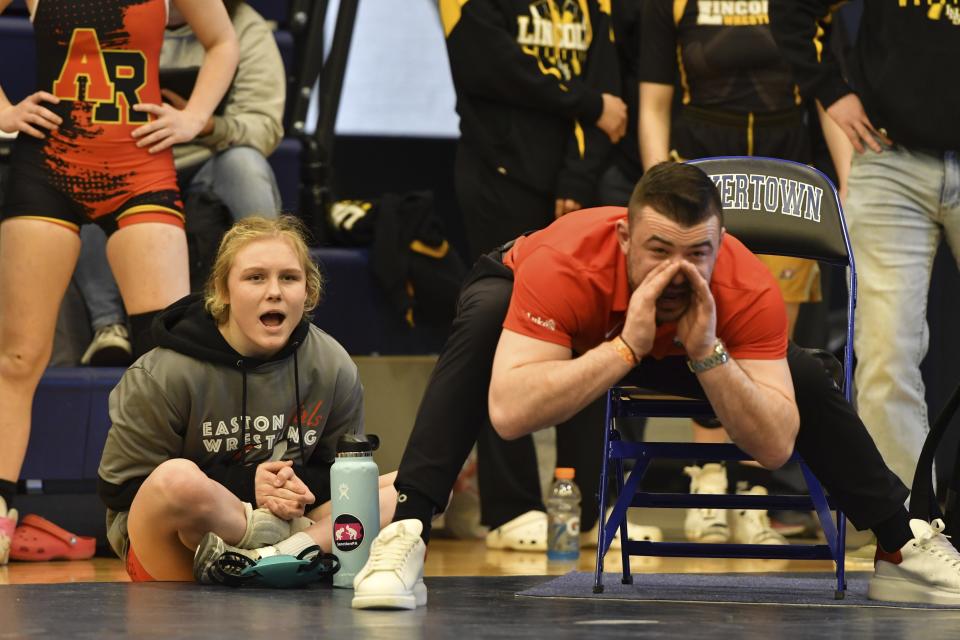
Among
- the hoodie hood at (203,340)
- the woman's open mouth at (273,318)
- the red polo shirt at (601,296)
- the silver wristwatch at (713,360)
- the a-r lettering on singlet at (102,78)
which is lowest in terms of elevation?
the hoodie hood at (203,340)

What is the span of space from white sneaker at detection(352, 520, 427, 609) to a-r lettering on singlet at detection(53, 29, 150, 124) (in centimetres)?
173

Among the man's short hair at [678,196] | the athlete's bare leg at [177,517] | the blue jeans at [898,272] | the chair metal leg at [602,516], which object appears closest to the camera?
the man's short hair at [678,196]

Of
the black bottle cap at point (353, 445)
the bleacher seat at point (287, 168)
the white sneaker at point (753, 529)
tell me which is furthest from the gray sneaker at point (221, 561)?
the bleacher seat at point (287, 168)

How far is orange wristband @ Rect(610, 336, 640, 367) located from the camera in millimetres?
2617

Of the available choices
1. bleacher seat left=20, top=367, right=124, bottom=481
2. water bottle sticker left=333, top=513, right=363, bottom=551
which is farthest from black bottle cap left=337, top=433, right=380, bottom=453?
bleacher seat left=20, top=367, right=124, bottom=481

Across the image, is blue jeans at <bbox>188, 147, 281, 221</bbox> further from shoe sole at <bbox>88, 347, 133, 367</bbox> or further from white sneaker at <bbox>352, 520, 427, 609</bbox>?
white sneaker at <bbox>352, 520, 427, 609</bbox>

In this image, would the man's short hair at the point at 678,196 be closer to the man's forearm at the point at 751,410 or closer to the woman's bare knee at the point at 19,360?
the man's forearm at the point at 751,410

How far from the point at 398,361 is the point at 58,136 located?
1411 millimetres

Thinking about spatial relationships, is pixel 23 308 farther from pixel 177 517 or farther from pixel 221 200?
pixel 177 517

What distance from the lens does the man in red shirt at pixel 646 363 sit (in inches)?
103

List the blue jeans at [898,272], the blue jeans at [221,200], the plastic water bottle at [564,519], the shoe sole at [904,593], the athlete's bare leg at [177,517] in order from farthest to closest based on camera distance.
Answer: the blue jeans at [221,200], the plastic water bottle at [564,519], the blue jeans at [898,272], the athlete's bare leg at [177,517], the shoe sole at [904,593]

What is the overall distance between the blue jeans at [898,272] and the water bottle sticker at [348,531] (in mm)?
1401

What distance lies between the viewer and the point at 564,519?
165 inches

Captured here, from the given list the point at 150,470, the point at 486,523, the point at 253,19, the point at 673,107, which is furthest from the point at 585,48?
the point at 150,470
